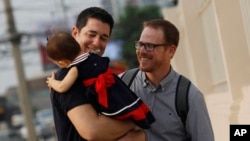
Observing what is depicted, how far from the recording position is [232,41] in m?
6.41

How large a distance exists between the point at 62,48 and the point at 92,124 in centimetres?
36

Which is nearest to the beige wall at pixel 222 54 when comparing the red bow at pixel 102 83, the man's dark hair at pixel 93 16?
the man's dark hair at pixel 93 16

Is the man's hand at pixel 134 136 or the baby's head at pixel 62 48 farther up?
the baby's head at pixel 62 48

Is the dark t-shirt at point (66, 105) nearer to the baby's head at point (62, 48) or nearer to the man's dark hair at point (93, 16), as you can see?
the baby's head at point (62, 48)

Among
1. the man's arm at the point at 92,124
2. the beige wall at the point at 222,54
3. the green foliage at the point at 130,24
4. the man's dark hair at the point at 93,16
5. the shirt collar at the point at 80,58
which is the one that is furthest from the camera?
the green foliage at the point at 130,24

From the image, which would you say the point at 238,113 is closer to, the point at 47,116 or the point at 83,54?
the point at 83,54

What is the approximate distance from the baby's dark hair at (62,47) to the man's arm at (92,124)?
247mm

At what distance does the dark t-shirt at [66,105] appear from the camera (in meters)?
2.90

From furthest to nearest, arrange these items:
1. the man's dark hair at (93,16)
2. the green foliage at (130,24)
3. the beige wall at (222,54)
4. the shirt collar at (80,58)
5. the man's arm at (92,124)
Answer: the green foliage at (130,24) < the beige wall at (222,54) < the man's dark hair at (93,16) < the shirt collar at (80,58) < the man's arm at (92,124)

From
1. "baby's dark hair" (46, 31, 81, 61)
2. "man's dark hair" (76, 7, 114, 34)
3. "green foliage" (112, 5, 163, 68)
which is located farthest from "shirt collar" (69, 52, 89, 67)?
"green foliage" (112, 5, 163, 68)

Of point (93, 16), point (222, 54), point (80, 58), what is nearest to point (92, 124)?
point (80, 58)

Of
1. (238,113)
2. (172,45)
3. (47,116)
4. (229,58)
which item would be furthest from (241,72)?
(47,116)

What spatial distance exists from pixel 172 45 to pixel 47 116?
183 feet

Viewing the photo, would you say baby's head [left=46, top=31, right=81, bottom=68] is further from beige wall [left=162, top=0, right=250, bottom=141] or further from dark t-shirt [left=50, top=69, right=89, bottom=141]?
beige wall [left=162, top=0, right=250, bottom=141]
